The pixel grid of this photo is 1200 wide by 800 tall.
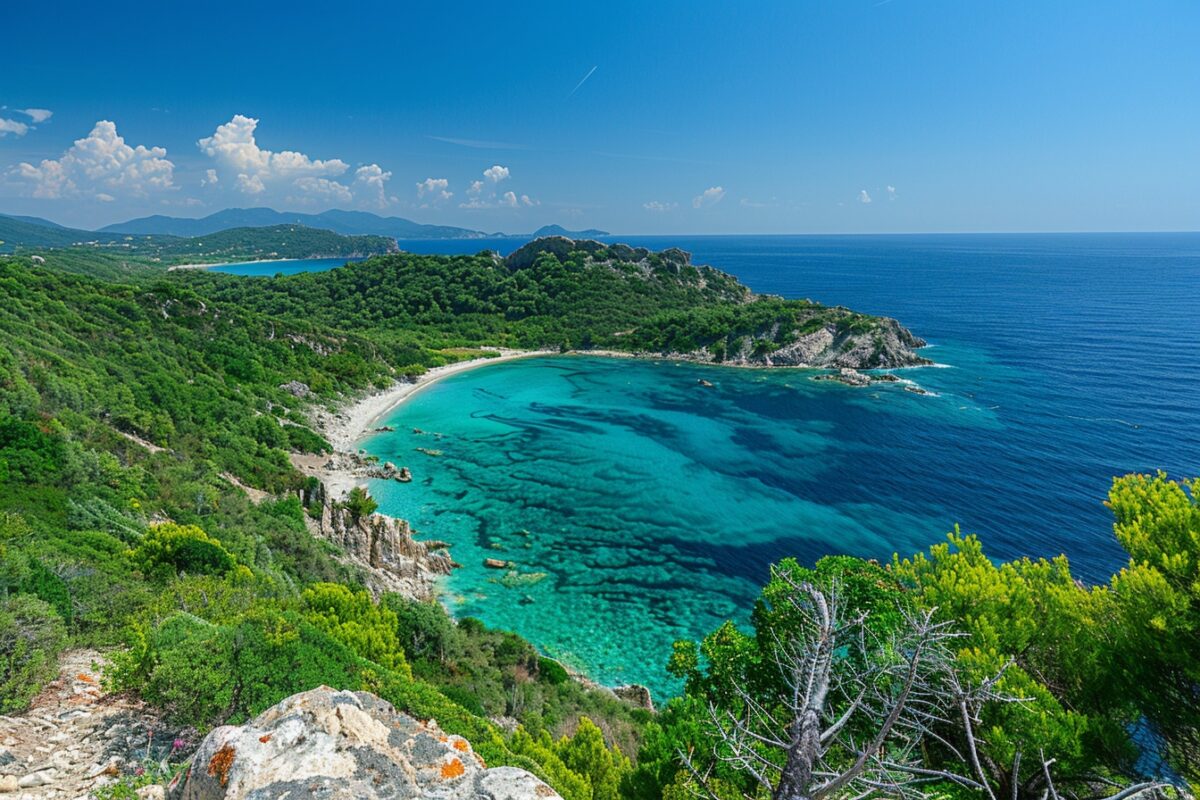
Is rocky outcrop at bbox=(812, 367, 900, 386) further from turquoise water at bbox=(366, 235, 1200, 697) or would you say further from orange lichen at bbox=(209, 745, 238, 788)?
orange lichen at bbox=(209, 745, 238, 788)

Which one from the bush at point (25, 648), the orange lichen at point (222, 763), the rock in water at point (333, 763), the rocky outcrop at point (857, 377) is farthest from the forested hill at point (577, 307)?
the orange lichen at point (222, 763)

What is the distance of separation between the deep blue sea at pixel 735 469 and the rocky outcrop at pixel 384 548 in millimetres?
1836

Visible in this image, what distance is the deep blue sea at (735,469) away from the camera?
31.8 metres

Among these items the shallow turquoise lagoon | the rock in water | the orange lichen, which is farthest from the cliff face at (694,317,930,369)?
the orange lichen

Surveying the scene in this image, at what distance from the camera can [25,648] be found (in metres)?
9.79

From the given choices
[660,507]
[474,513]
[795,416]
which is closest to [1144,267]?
[795,416]

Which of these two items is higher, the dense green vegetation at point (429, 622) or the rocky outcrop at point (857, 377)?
the dense green vegetation at point (429, 622)

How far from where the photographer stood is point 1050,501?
39.4 m

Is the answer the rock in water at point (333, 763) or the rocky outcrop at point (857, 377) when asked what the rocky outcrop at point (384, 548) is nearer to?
the rock in water at point (333, 763)

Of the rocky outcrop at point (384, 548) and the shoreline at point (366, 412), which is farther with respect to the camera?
the shoreline at point (366, 412)

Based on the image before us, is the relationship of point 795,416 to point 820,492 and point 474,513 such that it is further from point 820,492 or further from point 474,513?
point 474,513

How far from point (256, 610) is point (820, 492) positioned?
40688 mm

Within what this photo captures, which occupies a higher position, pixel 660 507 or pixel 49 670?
pixel 49 670

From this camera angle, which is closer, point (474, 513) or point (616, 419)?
point (474, 513)
